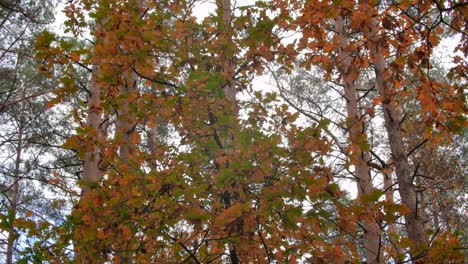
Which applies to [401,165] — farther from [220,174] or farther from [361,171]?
[220,174]

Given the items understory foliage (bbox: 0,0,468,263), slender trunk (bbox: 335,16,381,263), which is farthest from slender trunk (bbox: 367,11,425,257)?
understory foliage (bbox: 0,0,468,263)

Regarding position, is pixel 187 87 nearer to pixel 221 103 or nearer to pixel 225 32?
pixel 221 103

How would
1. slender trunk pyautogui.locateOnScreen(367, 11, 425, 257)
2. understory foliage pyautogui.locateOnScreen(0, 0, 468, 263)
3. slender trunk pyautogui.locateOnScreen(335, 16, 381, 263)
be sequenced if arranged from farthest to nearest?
slender trunk pyautogui.locateOnScreen(367, 11, 425, 257), slender trunk pyautogui.locateOnScreen(335, 16, 381, 263), understory foliage pyautogui.locateOnScreen(0, 0, 468, 263)

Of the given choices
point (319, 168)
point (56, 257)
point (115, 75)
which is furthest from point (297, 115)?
point (56, 257)

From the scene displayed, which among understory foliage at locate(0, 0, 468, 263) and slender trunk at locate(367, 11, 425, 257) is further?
slender trunk at locate(367, 11, 425, 257)

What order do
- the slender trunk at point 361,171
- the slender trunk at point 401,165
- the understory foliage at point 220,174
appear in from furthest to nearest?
1. the slender trunk at point 401,165
2. the slender trunk at point 361,171
3. the understory foliage at point 220,174

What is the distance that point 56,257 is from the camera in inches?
94.1

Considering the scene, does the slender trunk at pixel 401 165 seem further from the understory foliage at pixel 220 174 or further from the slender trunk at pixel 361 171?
the understory foliage at pixel 220 174

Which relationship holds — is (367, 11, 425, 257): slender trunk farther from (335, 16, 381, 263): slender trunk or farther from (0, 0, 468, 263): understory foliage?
(0, 0, 468, 263): understory foliage

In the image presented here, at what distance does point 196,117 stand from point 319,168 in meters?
0.90

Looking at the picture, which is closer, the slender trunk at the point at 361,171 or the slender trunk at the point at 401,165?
the slender trunk at the point at 361,171

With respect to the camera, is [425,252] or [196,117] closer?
[425,252]

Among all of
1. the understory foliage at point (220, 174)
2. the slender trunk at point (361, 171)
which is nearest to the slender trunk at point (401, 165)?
the slender trunk at point (361, 171)

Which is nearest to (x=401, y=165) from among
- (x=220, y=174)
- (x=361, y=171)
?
(x=361, y=171)
